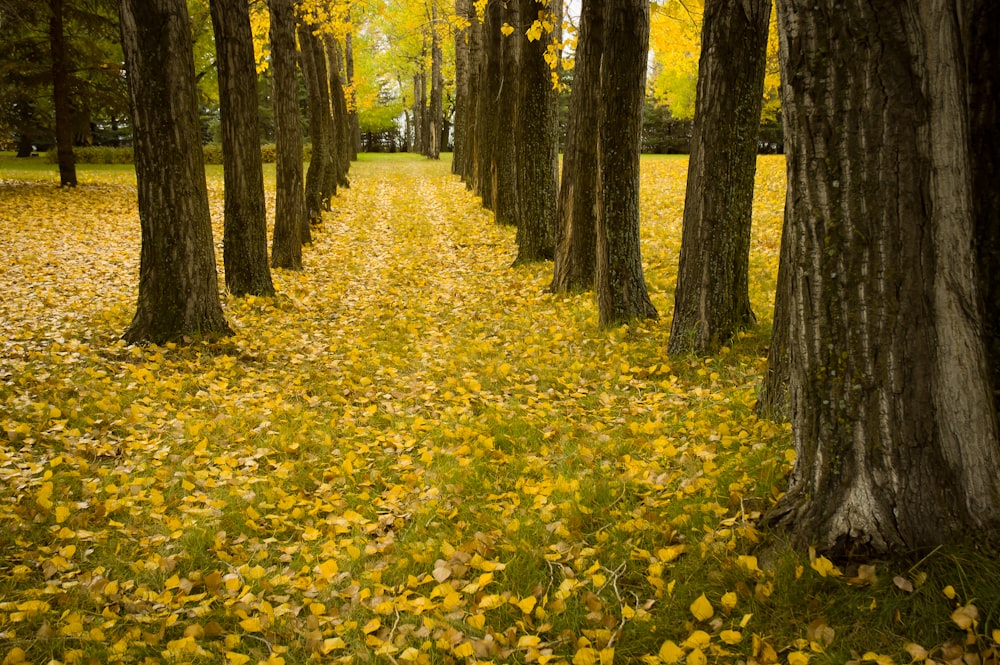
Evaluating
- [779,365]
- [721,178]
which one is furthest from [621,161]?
[779,365]

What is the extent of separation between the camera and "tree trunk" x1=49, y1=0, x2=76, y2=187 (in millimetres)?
19078

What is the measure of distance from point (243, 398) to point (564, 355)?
3183mm

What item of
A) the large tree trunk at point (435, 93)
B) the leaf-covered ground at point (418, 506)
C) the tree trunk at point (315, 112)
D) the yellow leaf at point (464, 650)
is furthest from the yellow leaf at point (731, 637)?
the large tree trunk at point (435, 93)

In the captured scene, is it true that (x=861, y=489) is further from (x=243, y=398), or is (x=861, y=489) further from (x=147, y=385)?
(x=147, y=385)

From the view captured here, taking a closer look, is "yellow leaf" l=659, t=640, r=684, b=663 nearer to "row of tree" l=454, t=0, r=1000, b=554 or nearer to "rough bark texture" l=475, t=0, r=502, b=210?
"row of tree" l=454, t=0, r=1000, b=554

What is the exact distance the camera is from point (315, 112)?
48.4ft

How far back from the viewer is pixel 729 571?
3.19m

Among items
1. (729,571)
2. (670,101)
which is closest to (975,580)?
(729,571)

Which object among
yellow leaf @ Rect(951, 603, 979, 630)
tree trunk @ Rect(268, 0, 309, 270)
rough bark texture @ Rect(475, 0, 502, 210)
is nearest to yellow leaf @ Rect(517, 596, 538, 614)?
yellow leaf @ Rect(951, 603, 979, 630)

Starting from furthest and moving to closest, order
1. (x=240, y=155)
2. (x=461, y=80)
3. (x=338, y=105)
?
1. (x=461, y=80)
2. (x=338, y=105)
3. (x=240, y=155)

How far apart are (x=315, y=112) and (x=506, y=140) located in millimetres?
4243

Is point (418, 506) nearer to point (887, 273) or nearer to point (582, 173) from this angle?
point (887, 273)

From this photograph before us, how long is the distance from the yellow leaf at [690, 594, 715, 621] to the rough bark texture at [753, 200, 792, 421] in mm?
2098

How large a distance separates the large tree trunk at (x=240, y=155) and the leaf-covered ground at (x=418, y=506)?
128 centimetres
